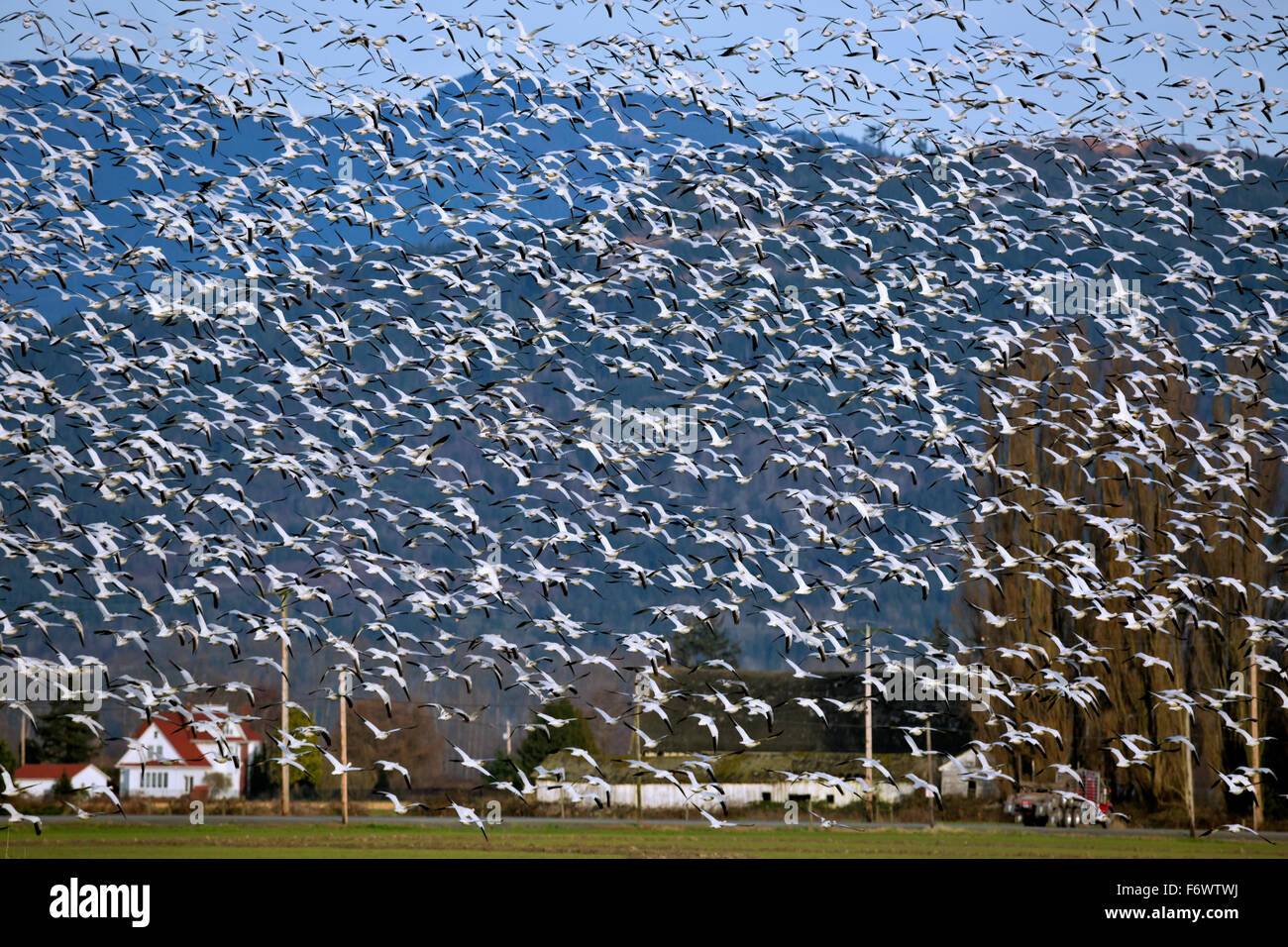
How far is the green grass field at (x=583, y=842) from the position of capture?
39.6 m

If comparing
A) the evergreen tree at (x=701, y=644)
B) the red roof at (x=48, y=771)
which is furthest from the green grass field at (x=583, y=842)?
the evergreen tree at (x=701, y=644)

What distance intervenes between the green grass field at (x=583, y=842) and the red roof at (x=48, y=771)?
815 inches

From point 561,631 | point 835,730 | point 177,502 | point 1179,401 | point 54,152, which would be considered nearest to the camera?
point 561,631

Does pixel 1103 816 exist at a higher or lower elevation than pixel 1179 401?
lower

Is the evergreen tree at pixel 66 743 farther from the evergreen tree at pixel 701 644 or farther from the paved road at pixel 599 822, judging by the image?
the evergreen tree at pixel 701 644

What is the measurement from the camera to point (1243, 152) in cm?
5609

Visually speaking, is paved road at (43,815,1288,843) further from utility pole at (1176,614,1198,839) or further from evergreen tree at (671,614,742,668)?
evergreen tree at (671,614,742,668)

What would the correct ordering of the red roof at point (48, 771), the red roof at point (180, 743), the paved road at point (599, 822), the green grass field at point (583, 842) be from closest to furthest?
1. the green grass field at point (583, 842)
2. the paved road at point (599, 822)
3. the red roof at point (48, 771)
4. the red roof at point (180, 743)

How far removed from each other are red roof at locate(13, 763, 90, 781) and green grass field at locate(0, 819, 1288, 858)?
815 inches

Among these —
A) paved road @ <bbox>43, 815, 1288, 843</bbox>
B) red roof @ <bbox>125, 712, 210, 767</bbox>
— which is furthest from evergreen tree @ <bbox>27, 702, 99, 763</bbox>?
paved road @ <bbox>43, 815, 1288, 843</bbox>

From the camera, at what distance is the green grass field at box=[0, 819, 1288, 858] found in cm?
3962

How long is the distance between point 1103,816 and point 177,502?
4950 inches
